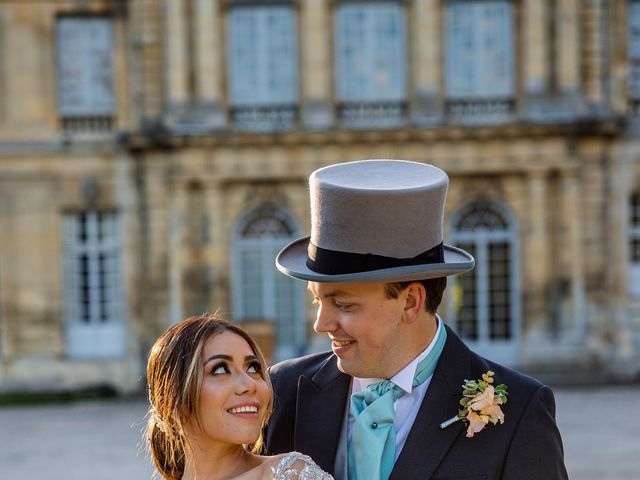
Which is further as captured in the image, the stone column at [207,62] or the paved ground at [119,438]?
the stone column at [207,62]

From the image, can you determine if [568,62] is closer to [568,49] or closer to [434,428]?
[568,49]

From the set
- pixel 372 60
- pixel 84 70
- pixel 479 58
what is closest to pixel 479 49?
pixel 479 58

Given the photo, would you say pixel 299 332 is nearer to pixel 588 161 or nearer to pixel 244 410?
pixel 588 161

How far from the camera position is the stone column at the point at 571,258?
19062 millimetres

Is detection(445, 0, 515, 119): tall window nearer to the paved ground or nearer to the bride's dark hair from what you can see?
the paved ground

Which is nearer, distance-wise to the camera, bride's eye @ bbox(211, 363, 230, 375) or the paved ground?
bride's eye @ bbox(211, 363, 230, 375)

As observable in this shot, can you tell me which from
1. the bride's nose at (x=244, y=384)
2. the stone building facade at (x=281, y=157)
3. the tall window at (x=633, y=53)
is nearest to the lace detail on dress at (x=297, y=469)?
the bride's nose at (x=244, y=384)

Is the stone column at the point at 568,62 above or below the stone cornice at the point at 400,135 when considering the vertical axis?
above

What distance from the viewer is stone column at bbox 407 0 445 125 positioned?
1912 centimetres

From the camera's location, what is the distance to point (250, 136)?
19.0m

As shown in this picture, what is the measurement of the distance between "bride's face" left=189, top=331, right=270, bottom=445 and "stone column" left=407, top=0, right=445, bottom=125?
15.8 metres

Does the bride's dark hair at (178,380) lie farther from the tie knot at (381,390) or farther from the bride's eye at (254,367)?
the tie knot at (381,390)

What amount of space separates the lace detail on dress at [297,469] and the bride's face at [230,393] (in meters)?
0.14

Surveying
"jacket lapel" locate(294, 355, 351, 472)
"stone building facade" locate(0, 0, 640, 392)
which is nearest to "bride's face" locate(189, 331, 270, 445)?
"jacket lapel" locate(294, 355, 351, 472)
